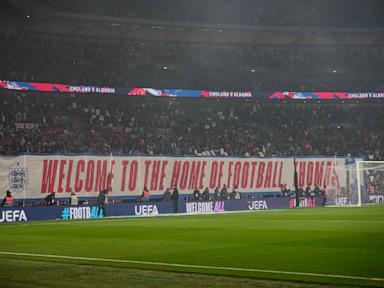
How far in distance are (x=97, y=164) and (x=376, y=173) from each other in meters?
17.7

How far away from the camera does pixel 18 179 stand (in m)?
33.2

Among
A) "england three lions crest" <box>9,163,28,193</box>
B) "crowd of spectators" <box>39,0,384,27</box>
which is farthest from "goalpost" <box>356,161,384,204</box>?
"crowd of spectators" <box>39,0,384,27</box>

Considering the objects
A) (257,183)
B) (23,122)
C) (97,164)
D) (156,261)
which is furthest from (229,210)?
(156,261)

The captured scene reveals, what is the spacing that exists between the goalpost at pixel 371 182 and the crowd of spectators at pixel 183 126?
10.7m

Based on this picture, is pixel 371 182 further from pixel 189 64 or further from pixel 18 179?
pixel 189 64

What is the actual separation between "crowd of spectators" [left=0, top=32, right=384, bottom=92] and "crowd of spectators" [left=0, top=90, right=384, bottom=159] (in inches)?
77.5

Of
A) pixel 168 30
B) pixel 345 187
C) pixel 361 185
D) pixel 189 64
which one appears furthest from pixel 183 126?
pixel 361 185

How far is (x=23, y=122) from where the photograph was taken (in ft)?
153

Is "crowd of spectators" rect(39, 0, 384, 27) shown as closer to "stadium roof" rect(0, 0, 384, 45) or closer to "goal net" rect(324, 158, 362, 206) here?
"stadium roof" rect(0, 0, 384, 45)

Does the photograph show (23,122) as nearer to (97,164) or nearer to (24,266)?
(97,164)

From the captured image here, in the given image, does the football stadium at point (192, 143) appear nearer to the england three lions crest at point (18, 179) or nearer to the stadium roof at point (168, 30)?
the england three lions crest at point (18, 179)

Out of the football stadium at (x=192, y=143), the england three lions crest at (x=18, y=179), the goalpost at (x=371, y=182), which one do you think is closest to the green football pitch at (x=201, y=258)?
the football stadium at (x=192, y=143)

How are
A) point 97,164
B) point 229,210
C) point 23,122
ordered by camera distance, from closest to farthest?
1. point 97,164
2. point 229,210
3. point 23,122

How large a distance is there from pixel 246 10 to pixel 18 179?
3488 cm
